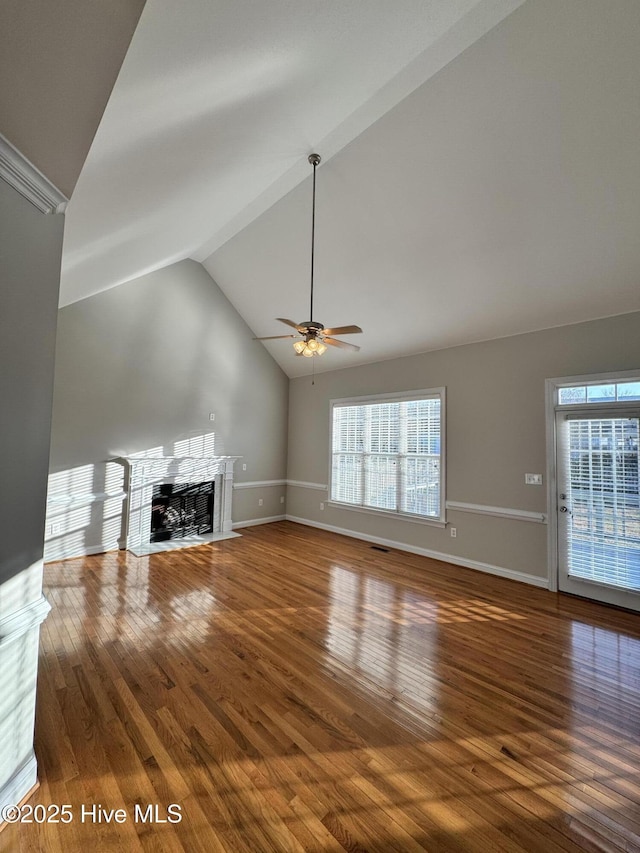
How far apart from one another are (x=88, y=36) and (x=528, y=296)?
13.6 feet

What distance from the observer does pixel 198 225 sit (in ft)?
12.0

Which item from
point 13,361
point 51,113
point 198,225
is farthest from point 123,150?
point 198,225

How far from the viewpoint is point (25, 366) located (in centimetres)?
150

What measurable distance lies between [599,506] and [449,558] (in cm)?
188

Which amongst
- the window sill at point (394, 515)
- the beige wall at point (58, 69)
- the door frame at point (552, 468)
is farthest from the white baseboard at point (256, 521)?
the beige wall at point (58, 69)

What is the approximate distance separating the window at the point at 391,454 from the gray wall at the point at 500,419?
188 millimetres

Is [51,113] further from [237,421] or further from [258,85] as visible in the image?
[237,421]

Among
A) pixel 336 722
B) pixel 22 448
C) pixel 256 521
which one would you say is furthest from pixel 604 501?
pixel 256 521

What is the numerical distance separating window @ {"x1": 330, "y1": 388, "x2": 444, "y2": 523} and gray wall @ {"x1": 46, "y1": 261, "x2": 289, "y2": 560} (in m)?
1.56

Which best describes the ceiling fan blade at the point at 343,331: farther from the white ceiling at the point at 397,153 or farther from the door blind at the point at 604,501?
the door blind at the point at 604,501

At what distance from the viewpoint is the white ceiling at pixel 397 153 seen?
61.2 inches

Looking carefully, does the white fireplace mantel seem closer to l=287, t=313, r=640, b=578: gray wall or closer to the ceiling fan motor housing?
l=287, t=313, r=640, b=578: gray wall

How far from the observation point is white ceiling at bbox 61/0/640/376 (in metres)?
1.56

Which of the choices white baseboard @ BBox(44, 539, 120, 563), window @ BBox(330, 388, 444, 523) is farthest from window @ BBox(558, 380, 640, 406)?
white baseboard @ BBox(44, 539, 120, 563)
